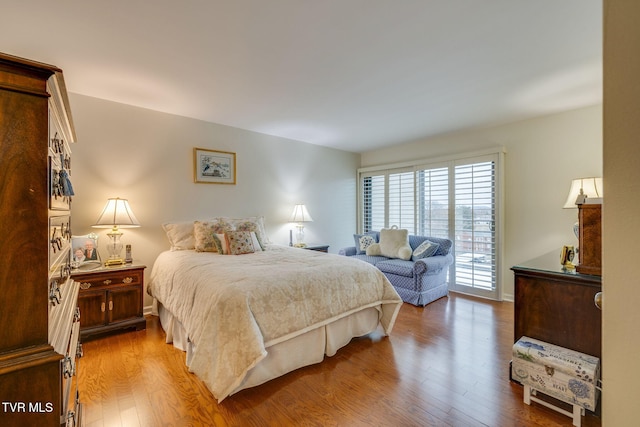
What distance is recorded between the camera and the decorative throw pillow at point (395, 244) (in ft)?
13.4

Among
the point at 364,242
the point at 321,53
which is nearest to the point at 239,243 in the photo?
the point at 321,53

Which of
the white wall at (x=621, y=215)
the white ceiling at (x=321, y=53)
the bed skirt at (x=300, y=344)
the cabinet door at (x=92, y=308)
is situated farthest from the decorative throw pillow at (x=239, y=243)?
the white wall at (x=621, y=215)

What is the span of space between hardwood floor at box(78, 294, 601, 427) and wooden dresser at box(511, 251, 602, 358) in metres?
0.42

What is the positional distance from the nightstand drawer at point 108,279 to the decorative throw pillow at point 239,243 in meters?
0.95

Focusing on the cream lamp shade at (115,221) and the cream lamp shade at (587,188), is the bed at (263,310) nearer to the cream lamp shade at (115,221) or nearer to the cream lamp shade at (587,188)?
the cream lamp shade at (115,221)

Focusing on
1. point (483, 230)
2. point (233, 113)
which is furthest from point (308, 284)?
point (483, 230)

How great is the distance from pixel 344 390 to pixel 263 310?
78 cm

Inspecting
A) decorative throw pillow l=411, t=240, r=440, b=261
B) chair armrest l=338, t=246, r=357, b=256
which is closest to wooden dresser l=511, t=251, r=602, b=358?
decorative throw pillow l=411, t=240, r=440, b=261

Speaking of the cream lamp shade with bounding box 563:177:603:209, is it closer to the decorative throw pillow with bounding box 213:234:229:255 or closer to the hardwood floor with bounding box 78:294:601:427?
the hardwood floor with bounding box 78:294:601:427

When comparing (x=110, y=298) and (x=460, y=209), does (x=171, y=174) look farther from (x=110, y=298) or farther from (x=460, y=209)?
(x=460, y=209)

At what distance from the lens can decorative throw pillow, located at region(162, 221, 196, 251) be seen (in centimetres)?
332

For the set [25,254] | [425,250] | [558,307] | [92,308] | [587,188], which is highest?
[587,188]

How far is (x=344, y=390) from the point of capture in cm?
190

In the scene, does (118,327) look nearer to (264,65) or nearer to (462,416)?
(264,65)
